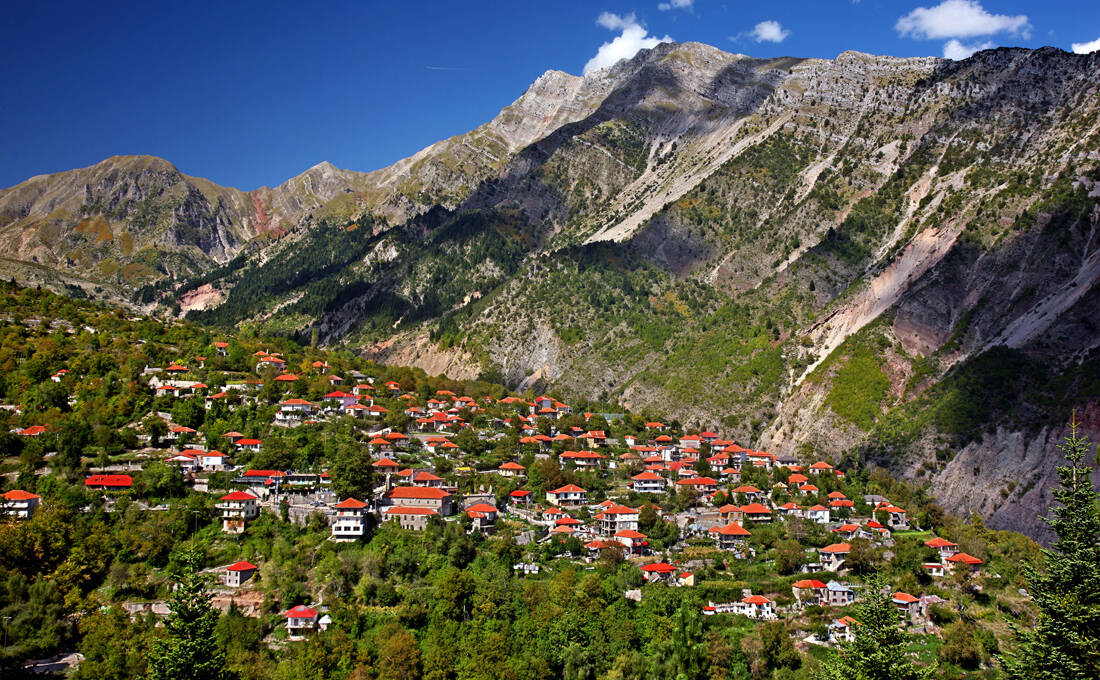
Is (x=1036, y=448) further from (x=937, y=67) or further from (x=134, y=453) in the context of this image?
(x=937, y=67)

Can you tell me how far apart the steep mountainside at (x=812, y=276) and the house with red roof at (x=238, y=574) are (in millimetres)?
53411

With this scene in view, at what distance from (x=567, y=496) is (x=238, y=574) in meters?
22.5

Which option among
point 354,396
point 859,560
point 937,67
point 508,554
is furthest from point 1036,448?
point 937,67

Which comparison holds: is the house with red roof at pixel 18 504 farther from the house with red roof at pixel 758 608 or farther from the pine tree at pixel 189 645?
the house with red roof at pixel 758 608

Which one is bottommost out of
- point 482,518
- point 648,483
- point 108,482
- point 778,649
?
point 778,649

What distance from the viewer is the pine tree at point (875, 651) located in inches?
1035

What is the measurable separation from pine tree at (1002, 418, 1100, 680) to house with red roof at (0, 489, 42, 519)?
161 ft

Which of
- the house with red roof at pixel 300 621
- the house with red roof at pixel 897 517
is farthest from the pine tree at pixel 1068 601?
the house with red roof at pixel 897 517

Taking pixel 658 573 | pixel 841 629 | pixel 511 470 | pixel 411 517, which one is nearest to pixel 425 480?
pixel 411 517

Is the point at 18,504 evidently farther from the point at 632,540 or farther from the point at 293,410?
the point at 632,540

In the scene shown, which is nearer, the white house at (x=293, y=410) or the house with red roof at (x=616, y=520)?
the house with red roof at (x=616, y=520)

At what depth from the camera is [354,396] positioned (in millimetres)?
76500

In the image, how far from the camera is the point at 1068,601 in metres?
25.0

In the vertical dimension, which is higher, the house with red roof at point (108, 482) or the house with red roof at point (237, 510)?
the house with red roof at point (108, 482)
